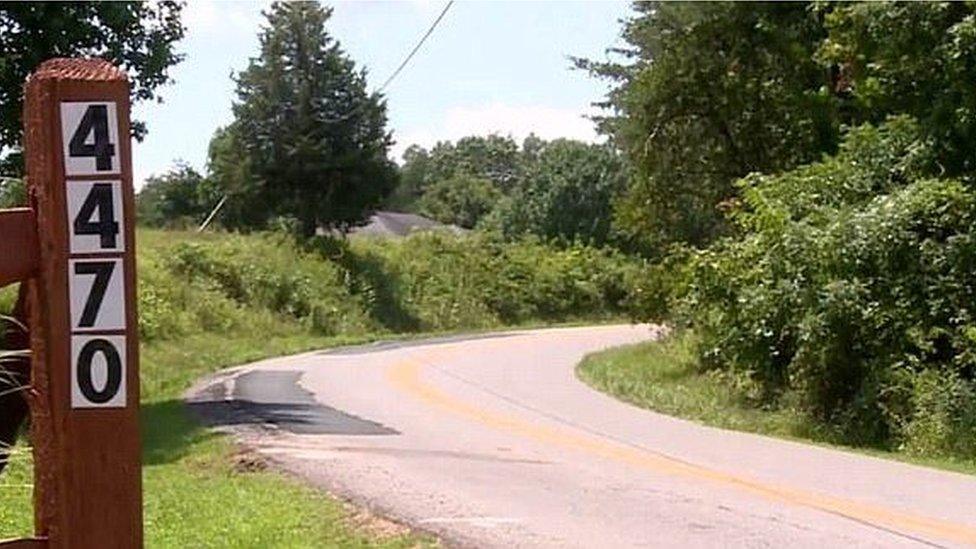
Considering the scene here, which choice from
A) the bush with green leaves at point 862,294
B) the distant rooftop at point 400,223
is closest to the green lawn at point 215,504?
the bush with green leaves at point 862,294

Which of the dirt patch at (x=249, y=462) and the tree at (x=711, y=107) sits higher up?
the tree at (x=711, y=107)

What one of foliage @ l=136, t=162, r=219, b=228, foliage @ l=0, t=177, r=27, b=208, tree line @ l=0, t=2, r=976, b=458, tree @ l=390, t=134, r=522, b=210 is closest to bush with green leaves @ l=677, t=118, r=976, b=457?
tree line @ l=0, t=2, r=976, b=458

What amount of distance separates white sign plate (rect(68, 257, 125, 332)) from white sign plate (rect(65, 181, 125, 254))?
3 centimetres

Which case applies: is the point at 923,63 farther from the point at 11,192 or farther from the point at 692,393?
the point at 11,192

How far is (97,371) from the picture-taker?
9.44ft

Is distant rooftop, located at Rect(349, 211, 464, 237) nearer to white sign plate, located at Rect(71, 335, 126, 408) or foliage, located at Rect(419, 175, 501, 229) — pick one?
foliage, located at Rect(419, 175, 501, 229)

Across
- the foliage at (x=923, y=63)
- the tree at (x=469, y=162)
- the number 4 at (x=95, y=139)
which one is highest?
the tree at (x=469, y=162)

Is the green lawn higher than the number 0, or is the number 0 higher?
the number 0

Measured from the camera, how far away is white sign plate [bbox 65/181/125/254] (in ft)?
9.43

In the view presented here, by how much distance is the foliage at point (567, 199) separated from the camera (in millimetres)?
89625

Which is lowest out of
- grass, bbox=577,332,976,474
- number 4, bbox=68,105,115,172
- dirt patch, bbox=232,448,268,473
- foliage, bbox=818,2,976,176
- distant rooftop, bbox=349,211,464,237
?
grass, bbox=577,332,976,474

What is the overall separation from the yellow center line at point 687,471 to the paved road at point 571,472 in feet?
0.08

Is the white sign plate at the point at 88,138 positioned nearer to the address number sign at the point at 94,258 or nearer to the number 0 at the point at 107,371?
the address number sign at the point at 94,258

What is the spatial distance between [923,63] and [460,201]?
95288 mm
